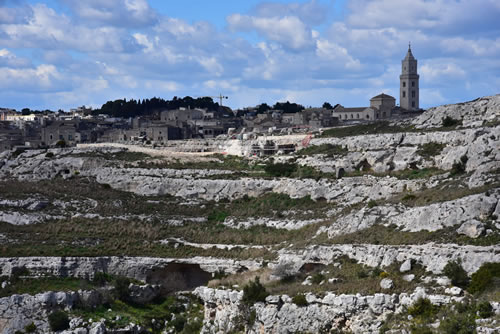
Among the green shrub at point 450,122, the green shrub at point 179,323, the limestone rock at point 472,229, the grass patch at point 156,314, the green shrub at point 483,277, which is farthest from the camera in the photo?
the green shrub at point 450,122

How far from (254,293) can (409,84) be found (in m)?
85.5

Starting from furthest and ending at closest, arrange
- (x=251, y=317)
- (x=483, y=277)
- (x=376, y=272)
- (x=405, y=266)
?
(x=251, y=317)
(x=376, y=272)
(x=405, y=266)
(x=483, y=277)

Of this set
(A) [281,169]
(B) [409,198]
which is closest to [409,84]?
Result: (A) [281,169]

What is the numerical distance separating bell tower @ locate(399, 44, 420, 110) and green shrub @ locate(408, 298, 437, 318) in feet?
292

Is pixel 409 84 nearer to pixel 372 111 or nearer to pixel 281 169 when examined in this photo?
pixel 372 111

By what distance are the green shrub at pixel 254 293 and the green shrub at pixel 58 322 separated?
936 cm

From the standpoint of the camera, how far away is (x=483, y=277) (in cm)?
4069

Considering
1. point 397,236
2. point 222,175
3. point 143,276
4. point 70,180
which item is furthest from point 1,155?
point 397,236

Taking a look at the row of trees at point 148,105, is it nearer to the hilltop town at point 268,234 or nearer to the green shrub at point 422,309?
the hilltop town at point 268,234

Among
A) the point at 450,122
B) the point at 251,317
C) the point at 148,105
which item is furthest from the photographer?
the point at 148,105

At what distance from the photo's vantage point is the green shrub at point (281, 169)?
74.8m

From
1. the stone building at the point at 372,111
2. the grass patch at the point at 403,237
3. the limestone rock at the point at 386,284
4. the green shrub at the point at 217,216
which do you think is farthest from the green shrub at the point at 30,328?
the stone building at the point at 372,111

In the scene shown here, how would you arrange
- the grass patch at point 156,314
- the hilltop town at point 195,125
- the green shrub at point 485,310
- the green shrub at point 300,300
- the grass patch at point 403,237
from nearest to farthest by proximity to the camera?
the green shrub at point 485,310, the green shrub at point 300,300, the grass patch at point 403,237, the grass patch at point 156,314, the hilltop town at point 195,125

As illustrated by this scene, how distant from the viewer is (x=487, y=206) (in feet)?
151
